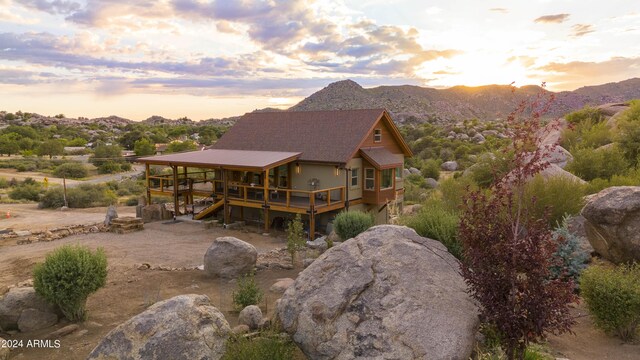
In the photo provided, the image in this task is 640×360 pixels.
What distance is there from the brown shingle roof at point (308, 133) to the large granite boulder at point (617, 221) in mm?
11853

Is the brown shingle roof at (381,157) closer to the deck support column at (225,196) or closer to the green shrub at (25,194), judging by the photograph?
the deck support column at (225,196)

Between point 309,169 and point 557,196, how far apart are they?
38.6 feet

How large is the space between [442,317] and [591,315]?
3947mm

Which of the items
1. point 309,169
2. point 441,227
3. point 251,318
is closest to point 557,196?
point 441,227

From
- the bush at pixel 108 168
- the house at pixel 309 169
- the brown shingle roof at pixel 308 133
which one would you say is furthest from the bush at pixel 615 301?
the bush at pixel 108 168

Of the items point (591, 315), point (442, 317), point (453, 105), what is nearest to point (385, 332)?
point (442, 317)

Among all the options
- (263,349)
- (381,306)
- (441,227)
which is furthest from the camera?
(441,227)

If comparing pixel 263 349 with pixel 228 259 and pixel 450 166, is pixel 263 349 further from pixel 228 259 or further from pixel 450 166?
pixel 450 166

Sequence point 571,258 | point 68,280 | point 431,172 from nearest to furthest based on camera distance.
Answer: point 68,280 → point 571,258 → point 431,172

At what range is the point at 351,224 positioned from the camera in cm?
1591

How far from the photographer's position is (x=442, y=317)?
6559mm

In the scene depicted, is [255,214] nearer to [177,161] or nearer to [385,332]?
[177,161]

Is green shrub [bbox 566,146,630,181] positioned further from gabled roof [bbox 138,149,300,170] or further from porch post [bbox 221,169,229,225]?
porch post [bbox 221,169,229,225]

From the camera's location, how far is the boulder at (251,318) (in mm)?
8250
